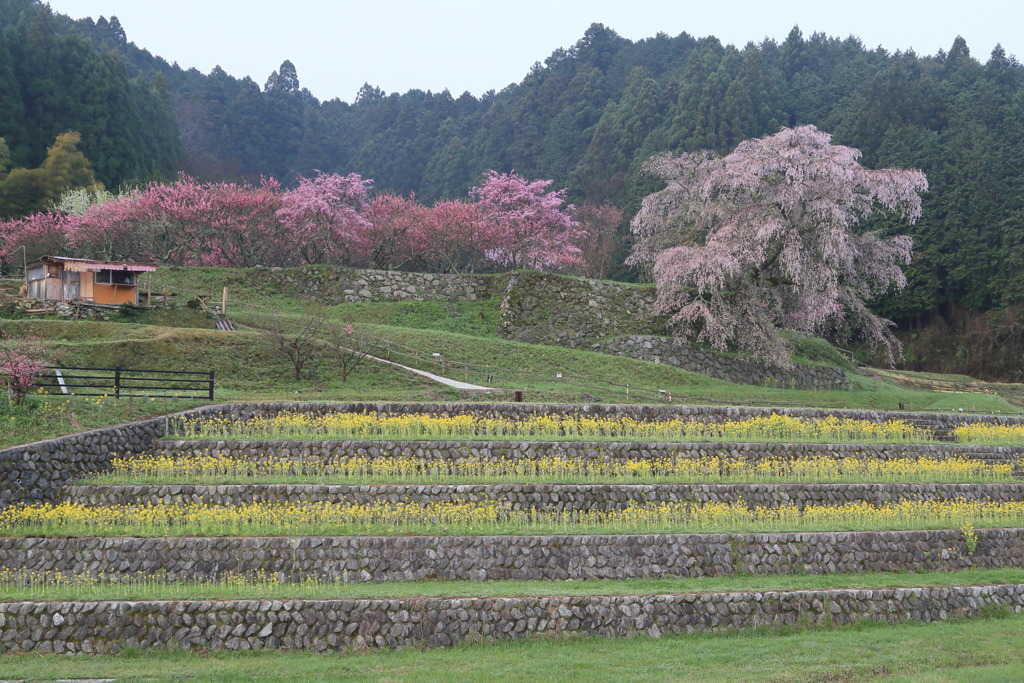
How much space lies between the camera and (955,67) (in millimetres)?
68188

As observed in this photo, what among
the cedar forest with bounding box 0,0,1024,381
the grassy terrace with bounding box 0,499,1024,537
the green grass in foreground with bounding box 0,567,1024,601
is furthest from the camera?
the cedar forest with bounding box 0,0,1024,381

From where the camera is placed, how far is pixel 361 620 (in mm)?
12984

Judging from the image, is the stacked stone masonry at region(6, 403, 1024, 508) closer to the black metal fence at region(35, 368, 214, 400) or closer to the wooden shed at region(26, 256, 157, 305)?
the black metal fence at region(35, 368, 214, 400)

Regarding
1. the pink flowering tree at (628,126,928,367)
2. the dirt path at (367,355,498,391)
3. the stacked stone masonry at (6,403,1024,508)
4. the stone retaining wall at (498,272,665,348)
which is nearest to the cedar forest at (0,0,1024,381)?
the stone retaining wall at (498,272,665,348)

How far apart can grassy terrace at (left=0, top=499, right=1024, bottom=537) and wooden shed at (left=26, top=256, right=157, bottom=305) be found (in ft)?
64.5

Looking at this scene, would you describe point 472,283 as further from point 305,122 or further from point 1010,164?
point 305,122

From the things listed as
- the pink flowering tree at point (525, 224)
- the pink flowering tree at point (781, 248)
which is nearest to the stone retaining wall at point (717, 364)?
the pink flowering tree at point (781, 248)

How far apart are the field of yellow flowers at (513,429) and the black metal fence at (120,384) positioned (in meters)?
2.11

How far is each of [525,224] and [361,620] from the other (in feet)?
129

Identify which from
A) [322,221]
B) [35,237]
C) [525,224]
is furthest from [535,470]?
[35,237]

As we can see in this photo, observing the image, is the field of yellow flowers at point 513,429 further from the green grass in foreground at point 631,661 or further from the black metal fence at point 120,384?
the green grass in foreground at point 631,661

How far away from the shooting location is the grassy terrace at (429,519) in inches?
624

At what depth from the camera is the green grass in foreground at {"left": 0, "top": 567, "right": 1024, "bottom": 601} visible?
535 inches

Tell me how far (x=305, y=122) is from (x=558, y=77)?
107ft
